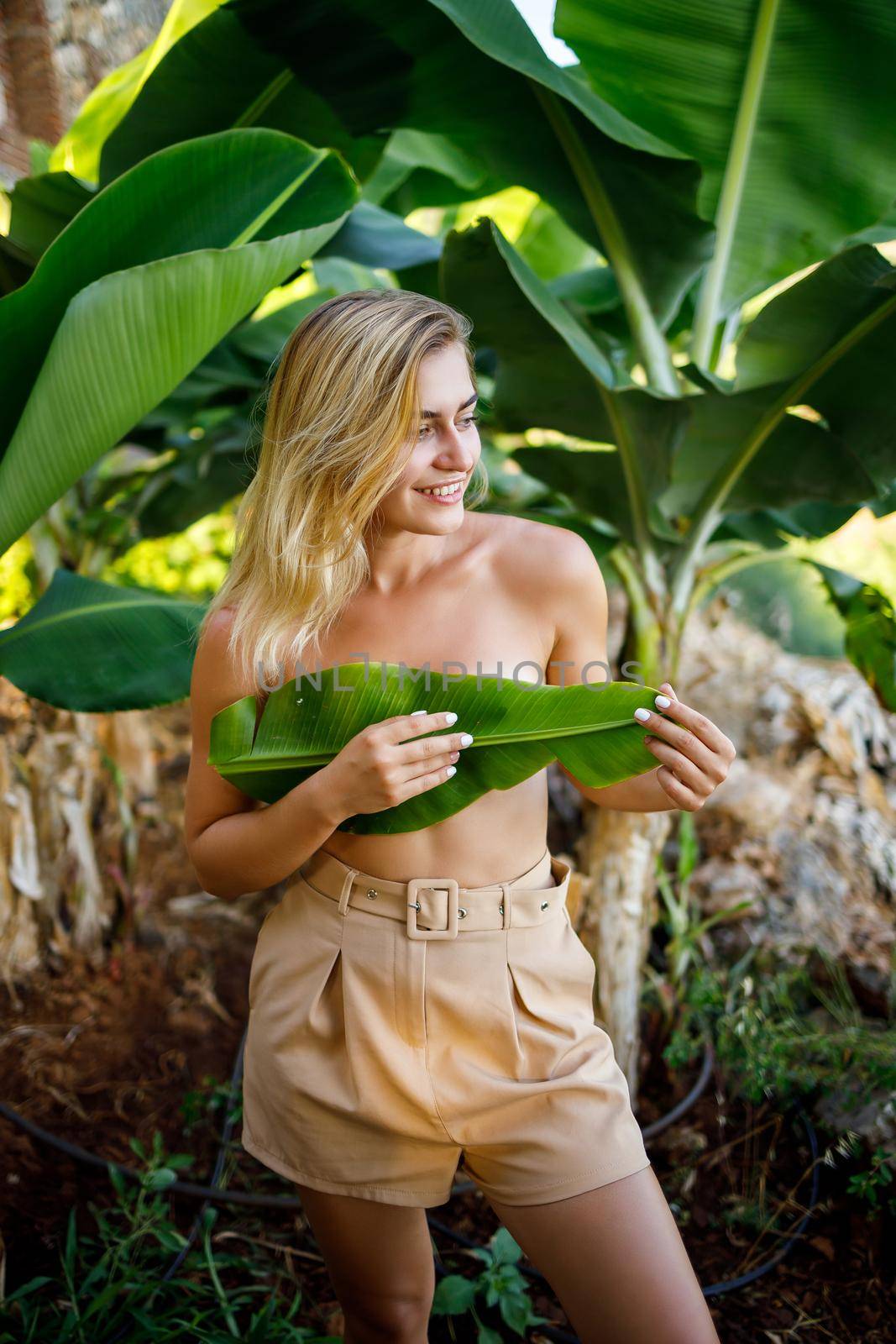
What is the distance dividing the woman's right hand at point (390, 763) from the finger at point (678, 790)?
0.24 metres

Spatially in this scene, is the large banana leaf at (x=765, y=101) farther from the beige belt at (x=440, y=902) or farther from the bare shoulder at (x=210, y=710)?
the beige belt at (x=440, y=902)

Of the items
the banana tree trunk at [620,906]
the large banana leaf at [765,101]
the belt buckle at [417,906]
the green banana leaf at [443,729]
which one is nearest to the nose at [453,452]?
the green banana leaf at [443,729]

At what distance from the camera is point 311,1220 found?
1.24 metres

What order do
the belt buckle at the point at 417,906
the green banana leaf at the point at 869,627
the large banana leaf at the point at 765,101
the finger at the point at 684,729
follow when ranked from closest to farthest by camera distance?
the finger at the point at 684,729, the belt buckle at the point at 417,906, the large banana leaf at the point at 765,101, the green banana leaf at the point at 869,627

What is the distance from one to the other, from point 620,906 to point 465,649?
1.05m

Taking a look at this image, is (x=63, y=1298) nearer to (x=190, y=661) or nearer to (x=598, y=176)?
(x=190, y=661)

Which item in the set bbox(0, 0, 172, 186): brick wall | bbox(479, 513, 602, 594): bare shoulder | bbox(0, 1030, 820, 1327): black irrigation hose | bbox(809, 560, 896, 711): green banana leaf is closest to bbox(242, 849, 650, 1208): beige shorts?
bbox(479, 513, 602, 594): bare shoulder

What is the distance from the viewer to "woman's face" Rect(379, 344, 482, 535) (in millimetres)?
1168

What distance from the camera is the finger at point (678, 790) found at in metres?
1.06

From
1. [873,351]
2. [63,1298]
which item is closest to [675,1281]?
[63,1298]

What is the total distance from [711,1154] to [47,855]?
5.89 ft

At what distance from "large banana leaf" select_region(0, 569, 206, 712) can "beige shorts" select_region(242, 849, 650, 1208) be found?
0.69m

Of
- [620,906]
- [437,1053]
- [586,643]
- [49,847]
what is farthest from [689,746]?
[49,847]

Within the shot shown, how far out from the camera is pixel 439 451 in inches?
46.2
